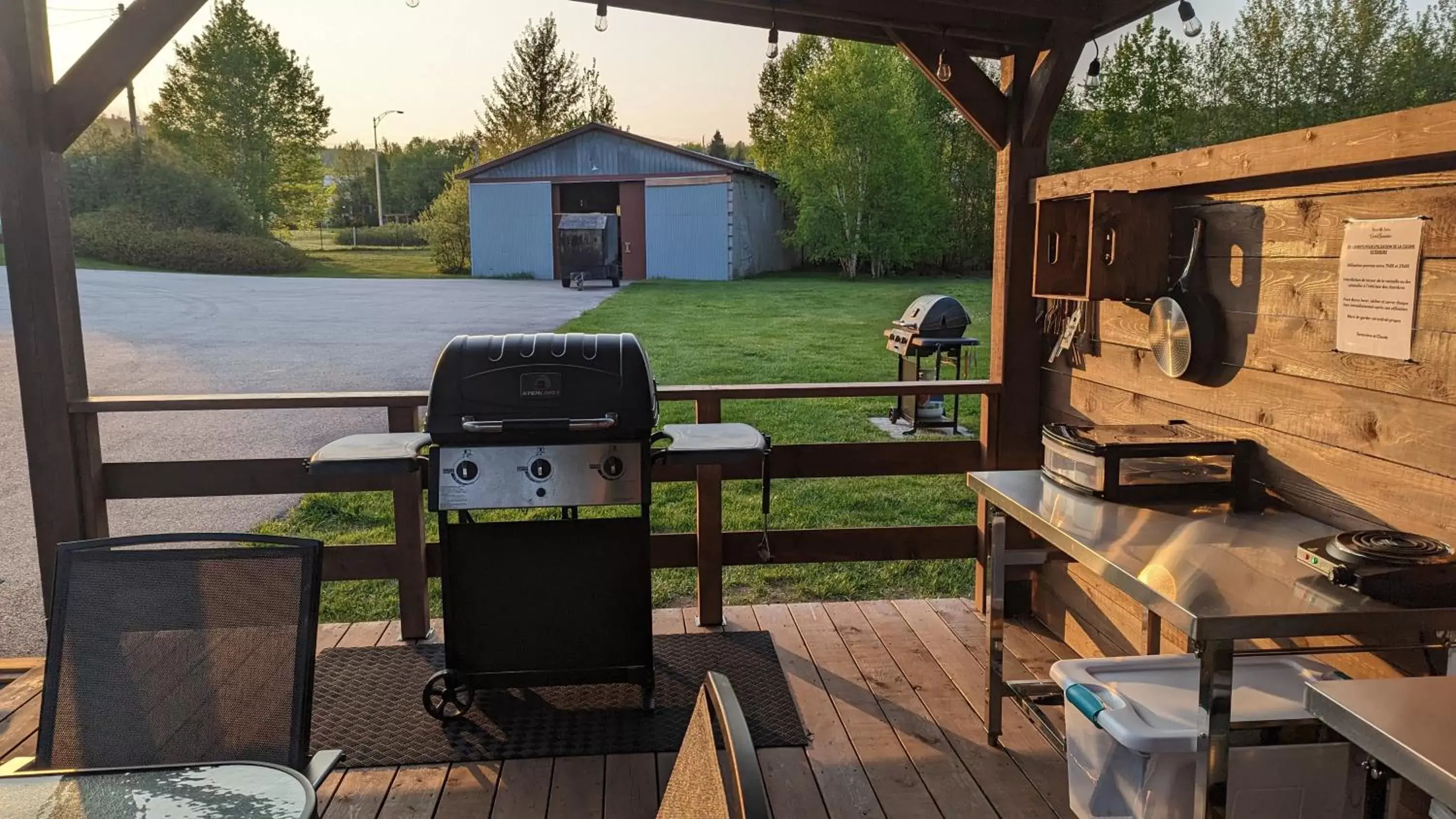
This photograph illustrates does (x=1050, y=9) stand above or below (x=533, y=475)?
above

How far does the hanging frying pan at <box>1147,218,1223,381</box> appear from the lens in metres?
2.34

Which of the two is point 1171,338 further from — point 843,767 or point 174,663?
point 174,663

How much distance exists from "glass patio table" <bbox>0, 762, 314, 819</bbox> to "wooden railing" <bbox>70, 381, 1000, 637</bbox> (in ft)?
6.17

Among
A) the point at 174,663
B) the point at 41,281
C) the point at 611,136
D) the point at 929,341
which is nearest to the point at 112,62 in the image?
the point at 41,281

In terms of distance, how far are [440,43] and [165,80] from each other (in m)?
13.0

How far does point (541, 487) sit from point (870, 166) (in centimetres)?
1826

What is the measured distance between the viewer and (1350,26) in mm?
13047

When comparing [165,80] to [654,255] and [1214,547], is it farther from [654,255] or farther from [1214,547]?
[1214,547]

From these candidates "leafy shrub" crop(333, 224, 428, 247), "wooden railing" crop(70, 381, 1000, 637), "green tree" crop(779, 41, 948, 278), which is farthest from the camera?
"leafy shrub" crop(333, 224, 428, 247)

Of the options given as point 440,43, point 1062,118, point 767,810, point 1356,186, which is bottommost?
point 767,810

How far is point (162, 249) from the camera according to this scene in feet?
64.2

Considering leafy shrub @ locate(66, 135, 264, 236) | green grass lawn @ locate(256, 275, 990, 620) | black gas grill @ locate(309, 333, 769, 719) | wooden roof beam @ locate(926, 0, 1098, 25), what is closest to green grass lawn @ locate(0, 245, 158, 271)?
leafy shrub @ locate(66, 135, 264, 236)

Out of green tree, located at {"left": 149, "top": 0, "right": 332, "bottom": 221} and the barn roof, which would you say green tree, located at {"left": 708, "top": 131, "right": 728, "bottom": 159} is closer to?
green tree, located at {"left": 149, "top": 0, "right": 332, "bottom": 221}

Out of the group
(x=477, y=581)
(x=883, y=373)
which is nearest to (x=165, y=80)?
(x=883, y=373)
